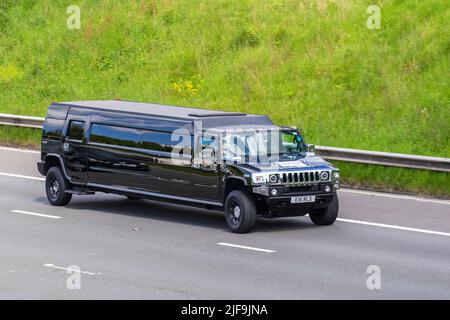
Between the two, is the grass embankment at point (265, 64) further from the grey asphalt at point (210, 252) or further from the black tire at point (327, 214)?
the grey asphalt at point (210, 252)

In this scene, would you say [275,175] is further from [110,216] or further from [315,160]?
[110,216]

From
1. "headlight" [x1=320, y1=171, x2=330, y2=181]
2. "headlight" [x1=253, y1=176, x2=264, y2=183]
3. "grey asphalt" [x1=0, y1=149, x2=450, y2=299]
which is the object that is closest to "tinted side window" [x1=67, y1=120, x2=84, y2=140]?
"grey asphalt" [x1=0, y1=149, x2=450, y2=299]

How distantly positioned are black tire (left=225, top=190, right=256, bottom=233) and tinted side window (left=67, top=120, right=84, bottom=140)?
152 inches

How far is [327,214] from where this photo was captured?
18.0m

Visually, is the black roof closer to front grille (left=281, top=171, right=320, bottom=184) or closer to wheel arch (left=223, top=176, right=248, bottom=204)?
wheel arch (left=223, top=176, right=248, bottom=204)

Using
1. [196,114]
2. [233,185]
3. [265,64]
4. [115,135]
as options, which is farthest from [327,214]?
[265,64]

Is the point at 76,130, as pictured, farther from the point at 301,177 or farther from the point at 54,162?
the point at 301,177

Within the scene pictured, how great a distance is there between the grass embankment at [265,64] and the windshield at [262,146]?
3930mm

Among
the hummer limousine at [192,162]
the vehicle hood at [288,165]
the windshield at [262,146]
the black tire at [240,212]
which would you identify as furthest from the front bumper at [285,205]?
the windshield at [262,146]

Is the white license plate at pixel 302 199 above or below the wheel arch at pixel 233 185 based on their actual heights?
below

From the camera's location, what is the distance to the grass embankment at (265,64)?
995 inches

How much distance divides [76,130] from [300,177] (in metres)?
4.83

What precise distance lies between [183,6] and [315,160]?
→ 17.2 m
